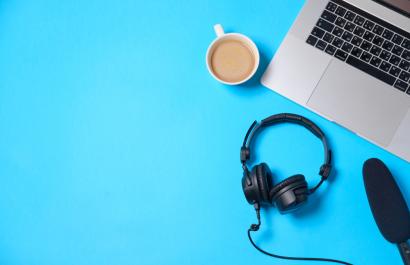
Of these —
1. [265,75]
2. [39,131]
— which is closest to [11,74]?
[39,131]

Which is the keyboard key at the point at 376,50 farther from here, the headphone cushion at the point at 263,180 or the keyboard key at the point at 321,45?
the headphone cushion at the point at 263,180

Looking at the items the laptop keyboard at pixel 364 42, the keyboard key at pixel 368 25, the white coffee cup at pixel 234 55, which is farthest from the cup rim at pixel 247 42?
the keyboard key at pixel 368 25

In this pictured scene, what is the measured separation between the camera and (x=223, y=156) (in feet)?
2.78

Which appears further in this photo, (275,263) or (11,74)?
(11,74)

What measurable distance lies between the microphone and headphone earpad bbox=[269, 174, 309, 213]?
0.12 metres

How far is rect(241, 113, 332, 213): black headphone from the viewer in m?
0.72

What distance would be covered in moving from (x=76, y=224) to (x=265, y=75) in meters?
0.49

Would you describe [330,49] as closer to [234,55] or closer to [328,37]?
[328,37]

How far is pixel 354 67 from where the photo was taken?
2.65ft

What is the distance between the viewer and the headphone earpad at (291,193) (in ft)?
2.35

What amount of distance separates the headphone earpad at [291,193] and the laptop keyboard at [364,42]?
27 cm

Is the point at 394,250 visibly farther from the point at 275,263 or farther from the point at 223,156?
the point at 223,156

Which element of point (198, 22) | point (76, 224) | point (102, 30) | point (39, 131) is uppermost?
point (198, 22)

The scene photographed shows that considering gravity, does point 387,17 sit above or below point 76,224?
above
